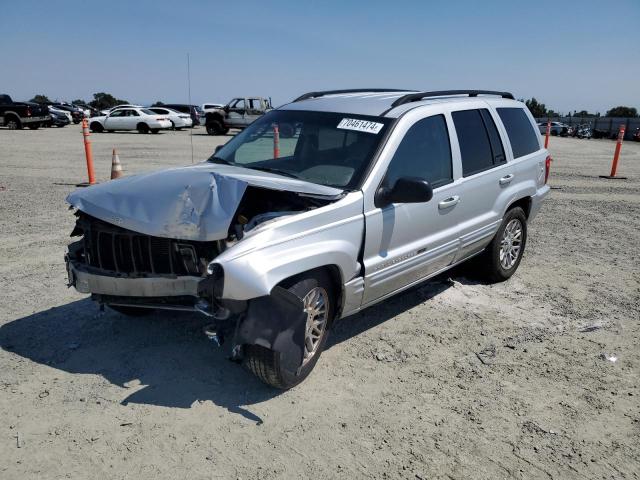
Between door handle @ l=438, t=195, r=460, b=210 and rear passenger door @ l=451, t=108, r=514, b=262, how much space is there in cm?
8

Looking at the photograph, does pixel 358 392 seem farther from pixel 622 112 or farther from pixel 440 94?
pixel 622 112

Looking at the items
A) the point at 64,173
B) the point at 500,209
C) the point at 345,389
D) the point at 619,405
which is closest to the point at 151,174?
the point at 345,389

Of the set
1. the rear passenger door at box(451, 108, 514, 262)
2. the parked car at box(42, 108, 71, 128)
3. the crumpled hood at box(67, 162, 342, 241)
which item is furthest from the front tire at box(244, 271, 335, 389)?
the parked car at box(42, 108, 71, 128)

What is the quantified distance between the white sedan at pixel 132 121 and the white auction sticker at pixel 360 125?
27022 millimetres

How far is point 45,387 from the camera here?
335cm

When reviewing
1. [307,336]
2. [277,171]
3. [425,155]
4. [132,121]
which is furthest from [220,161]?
[132,121]

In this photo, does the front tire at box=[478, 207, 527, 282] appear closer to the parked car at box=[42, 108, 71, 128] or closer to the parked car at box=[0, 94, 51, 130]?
the parked car at box=[0, 94, 51, 130]

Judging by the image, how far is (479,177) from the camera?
15.3 ft

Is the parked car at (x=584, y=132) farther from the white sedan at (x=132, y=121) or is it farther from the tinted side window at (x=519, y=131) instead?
the tinted side window at (x=519, y=131)

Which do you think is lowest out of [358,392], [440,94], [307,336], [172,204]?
[358,392]

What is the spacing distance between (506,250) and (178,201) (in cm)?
367

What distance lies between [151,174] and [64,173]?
10.0 meters

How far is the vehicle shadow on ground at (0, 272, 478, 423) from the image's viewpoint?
3.34 m

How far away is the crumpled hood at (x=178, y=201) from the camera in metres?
3.17
